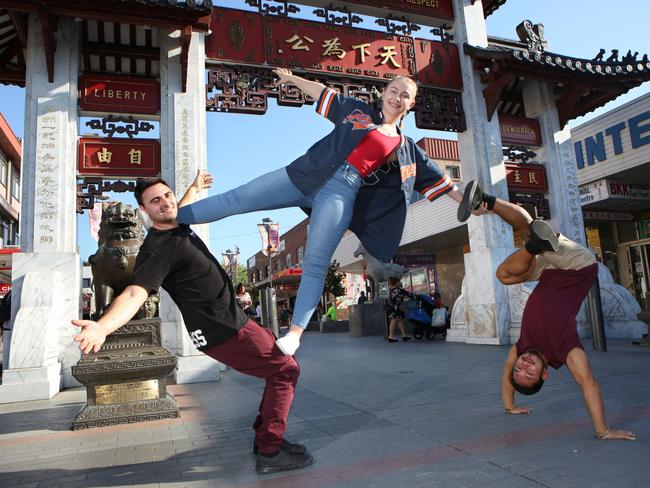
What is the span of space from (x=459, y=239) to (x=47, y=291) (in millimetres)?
15266

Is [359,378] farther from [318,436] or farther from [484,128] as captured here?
[484,128]

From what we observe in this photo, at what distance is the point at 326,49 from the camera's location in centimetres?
954

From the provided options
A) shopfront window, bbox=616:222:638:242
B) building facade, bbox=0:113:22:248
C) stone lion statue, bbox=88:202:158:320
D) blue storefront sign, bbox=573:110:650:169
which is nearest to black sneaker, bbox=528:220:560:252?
stone lion statue, bbox=88:202:158:320

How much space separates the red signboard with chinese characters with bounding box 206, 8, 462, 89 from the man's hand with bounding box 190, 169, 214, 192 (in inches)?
246

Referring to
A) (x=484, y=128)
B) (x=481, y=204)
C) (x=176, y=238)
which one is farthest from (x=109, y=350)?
(x=484, y=128)

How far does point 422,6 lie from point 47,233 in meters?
8.50

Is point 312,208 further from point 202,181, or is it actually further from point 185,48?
point 185,48

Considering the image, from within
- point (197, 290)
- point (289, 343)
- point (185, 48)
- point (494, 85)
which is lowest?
point (289, 343)

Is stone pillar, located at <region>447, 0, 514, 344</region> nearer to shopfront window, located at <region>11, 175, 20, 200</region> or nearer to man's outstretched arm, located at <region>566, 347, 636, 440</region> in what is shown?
man's outstretched arm, located at <region>566, 347, 636, 440</region>

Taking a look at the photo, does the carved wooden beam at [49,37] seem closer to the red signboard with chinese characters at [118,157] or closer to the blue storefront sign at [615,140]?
the red signboard with chinese characters at [118,157]

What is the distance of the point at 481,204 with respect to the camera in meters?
3.20

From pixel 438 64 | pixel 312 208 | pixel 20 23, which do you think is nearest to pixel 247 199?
pixel 312 208

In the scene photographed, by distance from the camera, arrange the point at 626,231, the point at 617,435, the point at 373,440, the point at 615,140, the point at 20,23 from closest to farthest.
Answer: the point at 617,435
the point at 373,440
the point at 20,23
the point at 615,140
the point at 626,231

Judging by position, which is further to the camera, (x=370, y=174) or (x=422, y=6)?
(x=422, y=6)
